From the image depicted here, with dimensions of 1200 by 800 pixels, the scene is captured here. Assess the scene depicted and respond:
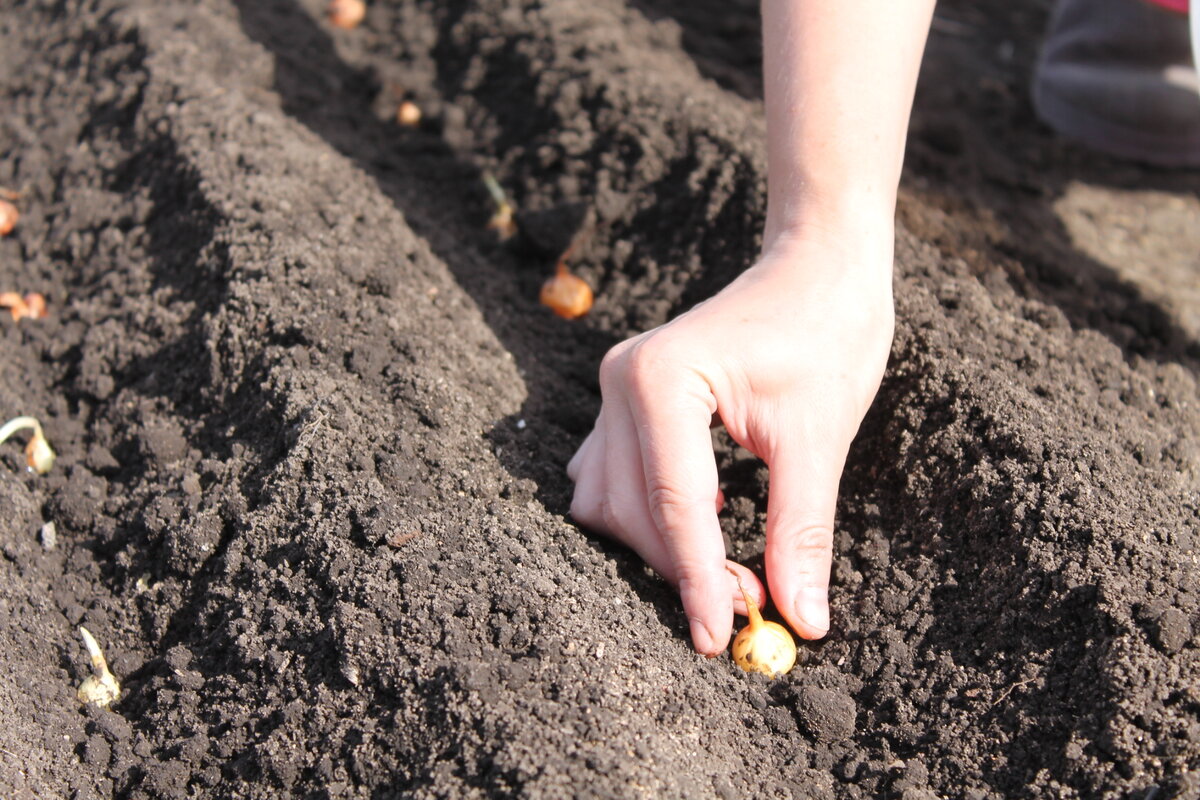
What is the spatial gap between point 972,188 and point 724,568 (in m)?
2.02

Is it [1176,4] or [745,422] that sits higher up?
[1176,4]

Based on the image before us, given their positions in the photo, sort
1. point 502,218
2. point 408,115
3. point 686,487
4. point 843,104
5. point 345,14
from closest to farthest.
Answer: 1. point 686,487
2. point 843,104
3. point 502,218
4. point 408,115
5. point 345,14

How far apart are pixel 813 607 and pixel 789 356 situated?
0.46 metres

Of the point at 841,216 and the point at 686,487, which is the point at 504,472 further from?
the point at 841,216

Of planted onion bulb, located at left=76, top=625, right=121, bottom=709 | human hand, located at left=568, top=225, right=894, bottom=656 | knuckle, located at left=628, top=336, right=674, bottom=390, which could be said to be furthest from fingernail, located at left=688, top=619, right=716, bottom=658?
planted onion bulb, located at left=76, top=625, right=121, bottom=709

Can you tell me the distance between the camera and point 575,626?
5.51 feet

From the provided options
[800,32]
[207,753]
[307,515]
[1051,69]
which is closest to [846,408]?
[800,32]

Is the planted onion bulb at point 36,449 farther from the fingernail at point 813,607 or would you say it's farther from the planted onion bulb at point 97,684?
the fingernail at point 813,607

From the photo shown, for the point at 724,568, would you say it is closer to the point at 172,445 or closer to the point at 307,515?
the point at 307,515

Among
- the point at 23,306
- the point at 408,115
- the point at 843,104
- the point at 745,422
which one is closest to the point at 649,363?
the point at 745,422

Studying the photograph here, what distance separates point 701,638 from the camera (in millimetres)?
1728

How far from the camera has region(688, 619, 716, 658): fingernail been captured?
67.5 inches

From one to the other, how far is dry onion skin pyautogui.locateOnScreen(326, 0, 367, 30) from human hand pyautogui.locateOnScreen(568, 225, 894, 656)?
2.78 metres

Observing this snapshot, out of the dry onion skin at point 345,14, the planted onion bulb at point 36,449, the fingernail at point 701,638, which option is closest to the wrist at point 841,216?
the fingernail at point 701,638
